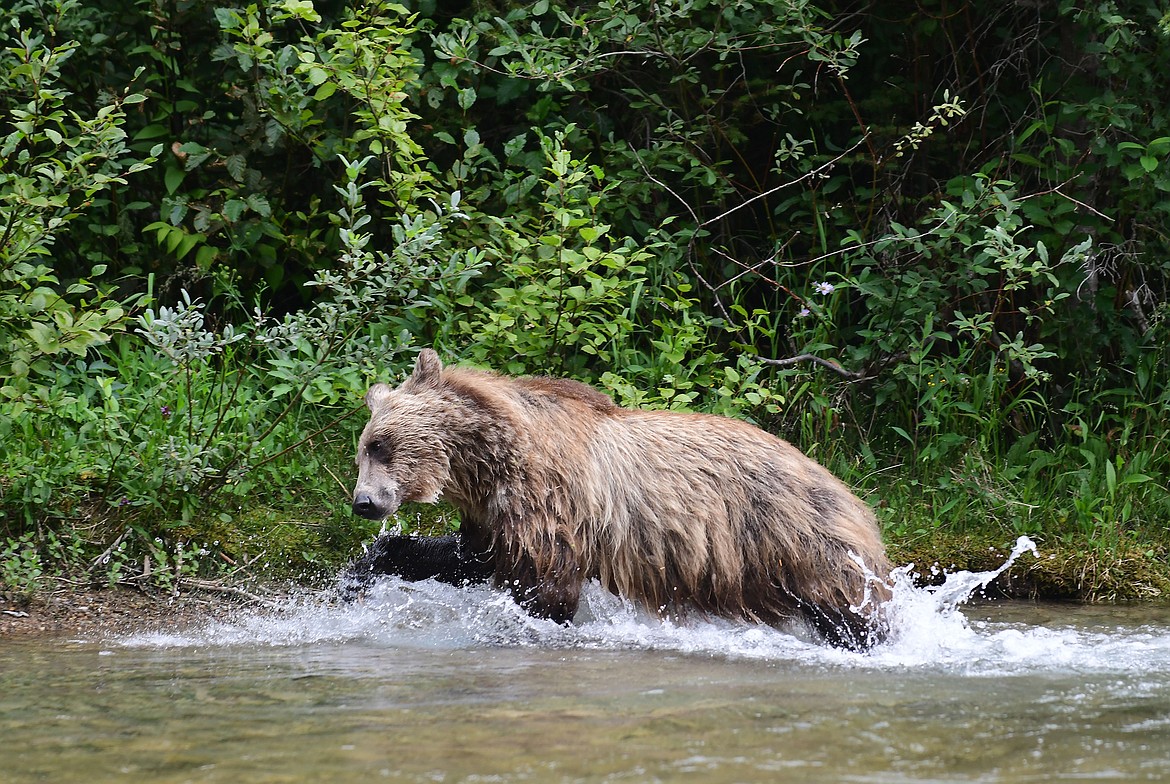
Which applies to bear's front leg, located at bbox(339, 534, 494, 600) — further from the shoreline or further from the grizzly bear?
the shoreline

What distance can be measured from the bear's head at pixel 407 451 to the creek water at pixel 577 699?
526 mm

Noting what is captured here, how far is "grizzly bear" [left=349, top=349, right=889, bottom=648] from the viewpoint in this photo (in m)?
5.70

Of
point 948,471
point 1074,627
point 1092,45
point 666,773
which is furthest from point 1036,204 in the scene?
point 666,773

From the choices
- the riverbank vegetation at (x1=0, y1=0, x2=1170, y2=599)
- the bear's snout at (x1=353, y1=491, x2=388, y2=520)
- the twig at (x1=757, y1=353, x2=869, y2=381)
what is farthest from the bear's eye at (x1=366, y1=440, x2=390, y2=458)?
the twig at (x1=757, y1=353, x2=869, y2=381)

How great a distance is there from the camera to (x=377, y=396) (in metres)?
6.21

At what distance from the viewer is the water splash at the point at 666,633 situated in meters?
5.20

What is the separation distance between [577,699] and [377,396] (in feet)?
7.65

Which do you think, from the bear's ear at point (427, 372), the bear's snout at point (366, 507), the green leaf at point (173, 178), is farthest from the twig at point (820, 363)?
the green leaf at point (173, 178)

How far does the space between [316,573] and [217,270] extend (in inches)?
106

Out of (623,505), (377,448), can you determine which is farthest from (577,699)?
(377,448)

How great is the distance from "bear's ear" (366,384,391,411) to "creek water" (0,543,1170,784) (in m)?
0.83

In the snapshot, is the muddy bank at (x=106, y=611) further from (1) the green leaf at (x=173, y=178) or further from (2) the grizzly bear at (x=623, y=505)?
(1) the green leaf at (x=173, y=178)

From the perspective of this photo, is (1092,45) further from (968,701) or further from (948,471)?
(968,701)

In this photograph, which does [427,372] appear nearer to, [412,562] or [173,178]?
[412,562]
